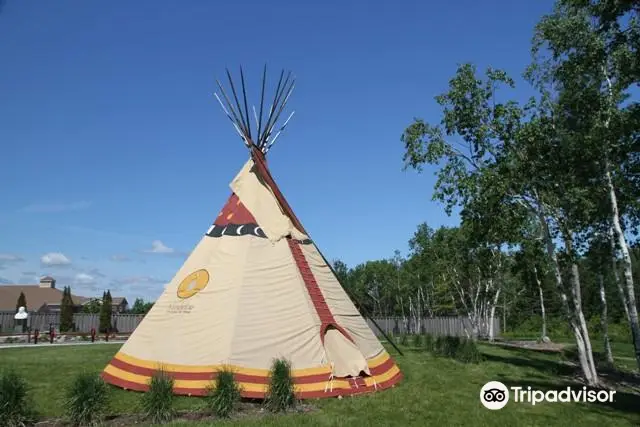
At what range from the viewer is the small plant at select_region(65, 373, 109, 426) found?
8.37 m

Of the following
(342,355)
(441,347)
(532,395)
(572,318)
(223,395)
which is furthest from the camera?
(441,347)

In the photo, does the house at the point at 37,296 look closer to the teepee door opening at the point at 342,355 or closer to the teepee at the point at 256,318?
the teepee at the point at 256,318

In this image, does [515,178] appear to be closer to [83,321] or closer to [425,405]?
[425,405]

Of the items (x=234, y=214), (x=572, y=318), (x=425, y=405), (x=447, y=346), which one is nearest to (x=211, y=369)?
(x=425, y=405)

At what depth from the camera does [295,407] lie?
371 inches

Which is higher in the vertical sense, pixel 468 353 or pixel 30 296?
pixel 30 296

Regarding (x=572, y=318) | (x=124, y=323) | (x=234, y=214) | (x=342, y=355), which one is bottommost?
(x=124, y=323)

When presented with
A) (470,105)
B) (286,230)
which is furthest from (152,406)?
(470,105)

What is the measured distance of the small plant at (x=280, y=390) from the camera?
9.30m

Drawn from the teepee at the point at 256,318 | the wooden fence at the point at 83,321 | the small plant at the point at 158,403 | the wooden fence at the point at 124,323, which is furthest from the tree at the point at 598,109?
the wooden fence at the point at 83,321

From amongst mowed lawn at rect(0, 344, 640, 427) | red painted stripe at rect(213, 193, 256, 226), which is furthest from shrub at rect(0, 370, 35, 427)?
red painted stripe at rect(213, 193, 256, 226)

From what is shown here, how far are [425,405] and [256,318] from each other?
3994 mm

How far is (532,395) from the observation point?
11.7 m

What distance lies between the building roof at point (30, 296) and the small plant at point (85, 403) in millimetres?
54898
